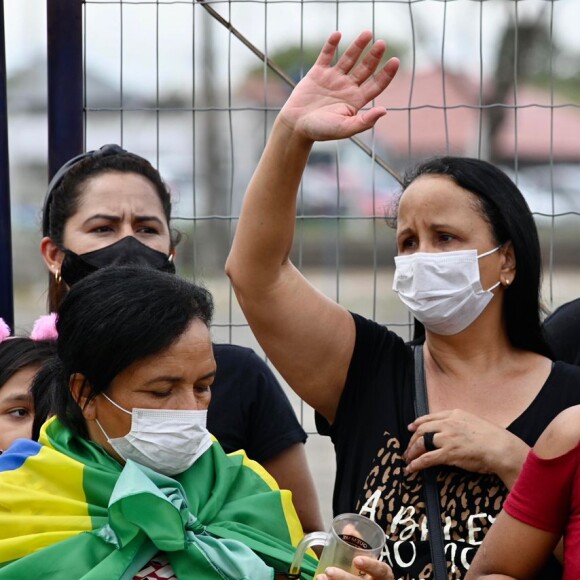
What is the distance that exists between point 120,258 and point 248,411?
0.54 meters

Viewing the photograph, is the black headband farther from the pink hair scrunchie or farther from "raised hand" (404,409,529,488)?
"raised hand" (404,409,529,488)

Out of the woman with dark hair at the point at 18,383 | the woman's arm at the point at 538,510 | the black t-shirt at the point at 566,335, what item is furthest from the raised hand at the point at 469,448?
the woman with dark hair at the point at 18,383

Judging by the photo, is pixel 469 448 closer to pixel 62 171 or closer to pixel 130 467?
pixel 130 467

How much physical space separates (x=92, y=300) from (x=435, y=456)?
0.84 metres

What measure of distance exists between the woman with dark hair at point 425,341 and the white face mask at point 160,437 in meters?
0.45

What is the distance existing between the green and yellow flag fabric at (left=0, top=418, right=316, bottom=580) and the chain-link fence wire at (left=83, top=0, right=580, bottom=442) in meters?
1.21

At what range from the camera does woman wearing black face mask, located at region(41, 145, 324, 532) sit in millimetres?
3350

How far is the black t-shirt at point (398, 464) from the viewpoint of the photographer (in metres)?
2.84

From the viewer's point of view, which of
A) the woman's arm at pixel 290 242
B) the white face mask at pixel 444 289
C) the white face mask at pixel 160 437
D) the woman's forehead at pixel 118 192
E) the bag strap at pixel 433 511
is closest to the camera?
the white face mask at pixel 160 437

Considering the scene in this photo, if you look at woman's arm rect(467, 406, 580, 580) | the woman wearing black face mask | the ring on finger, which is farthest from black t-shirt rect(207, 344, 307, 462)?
woman's arm rect(467, 406, 580, 580)

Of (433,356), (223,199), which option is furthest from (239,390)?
(223,199)

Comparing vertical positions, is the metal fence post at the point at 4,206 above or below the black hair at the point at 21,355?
above

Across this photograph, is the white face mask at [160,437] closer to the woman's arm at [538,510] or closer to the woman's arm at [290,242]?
the woman's arm at [290,242]

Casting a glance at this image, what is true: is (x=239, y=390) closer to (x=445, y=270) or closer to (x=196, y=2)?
(x=445, y=270)
